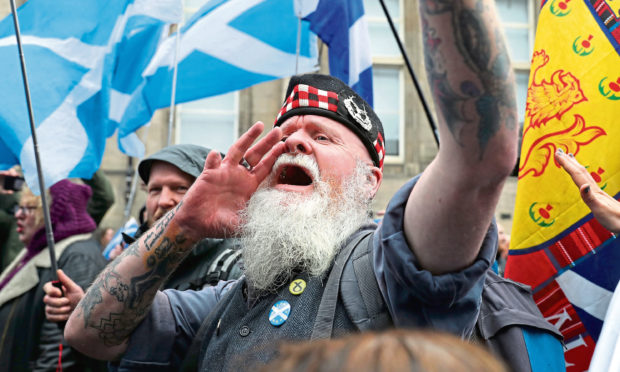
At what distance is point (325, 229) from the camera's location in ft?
6.46

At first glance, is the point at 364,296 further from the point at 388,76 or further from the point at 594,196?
the point at 388,76

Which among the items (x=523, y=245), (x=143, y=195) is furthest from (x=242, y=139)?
(x=143, y=195)

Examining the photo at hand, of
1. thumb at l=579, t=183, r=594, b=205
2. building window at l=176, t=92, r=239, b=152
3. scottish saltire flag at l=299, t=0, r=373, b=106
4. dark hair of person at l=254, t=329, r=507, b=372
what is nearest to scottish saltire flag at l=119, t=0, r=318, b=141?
scottish saltire flag at l=299, t=0, r=373, b=106

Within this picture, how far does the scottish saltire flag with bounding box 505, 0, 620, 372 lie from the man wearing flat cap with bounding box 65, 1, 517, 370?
0.66m

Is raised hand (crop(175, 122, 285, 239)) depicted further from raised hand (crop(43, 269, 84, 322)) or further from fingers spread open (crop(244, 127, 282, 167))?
raised hand (crop(43, 269, 84, 322))

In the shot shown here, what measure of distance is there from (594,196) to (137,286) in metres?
1.48

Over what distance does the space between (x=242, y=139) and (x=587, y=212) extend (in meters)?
1.31

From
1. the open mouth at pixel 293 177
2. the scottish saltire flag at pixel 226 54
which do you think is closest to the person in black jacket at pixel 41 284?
the scottish saltire flag at pixel 226 54

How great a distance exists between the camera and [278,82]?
387 inches

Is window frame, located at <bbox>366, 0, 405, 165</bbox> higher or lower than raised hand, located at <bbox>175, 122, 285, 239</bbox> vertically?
lower

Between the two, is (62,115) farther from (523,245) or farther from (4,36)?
(523,245)

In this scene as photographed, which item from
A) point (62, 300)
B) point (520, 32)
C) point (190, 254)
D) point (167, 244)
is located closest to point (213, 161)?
point (167, 244)

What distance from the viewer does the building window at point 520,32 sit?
10305 millimetres

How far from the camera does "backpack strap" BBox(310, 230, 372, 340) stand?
1558mm
